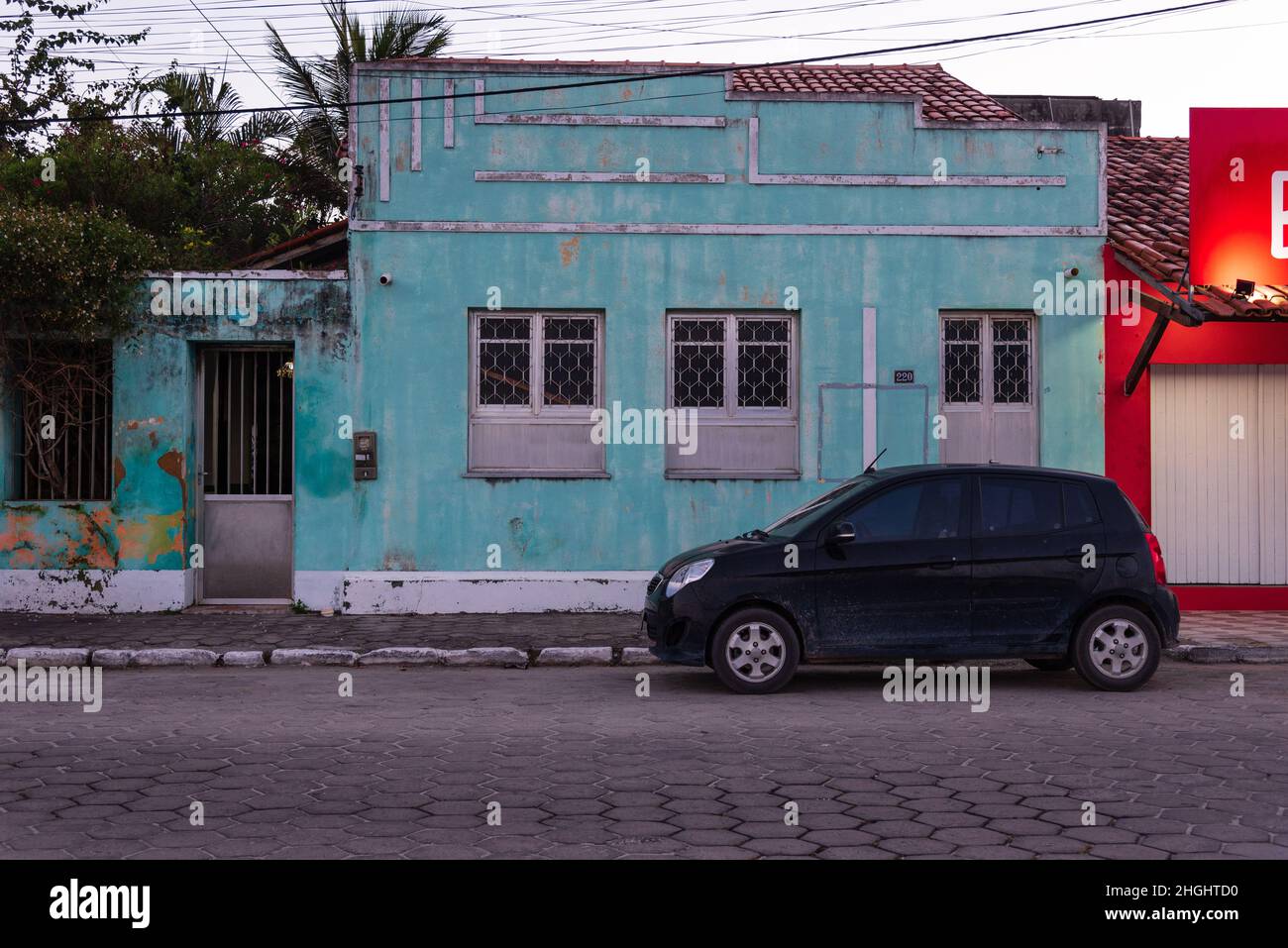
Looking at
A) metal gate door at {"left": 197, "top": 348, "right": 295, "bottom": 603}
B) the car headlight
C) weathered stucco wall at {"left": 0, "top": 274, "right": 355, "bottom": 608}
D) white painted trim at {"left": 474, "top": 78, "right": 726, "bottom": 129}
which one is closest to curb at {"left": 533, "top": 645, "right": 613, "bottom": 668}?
the car headlight

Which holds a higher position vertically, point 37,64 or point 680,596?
point 37,64

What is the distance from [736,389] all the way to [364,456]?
4.23 meters

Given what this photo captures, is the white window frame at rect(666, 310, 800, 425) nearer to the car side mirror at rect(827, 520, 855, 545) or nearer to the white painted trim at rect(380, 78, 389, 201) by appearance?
the white painted trim at rect(380, 78, 389, 201)

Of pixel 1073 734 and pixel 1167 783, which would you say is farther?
pixel 1073 734

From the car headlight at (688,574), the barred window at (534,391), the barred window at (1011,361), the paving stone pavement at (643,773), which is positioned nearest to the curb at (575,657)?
the paving stone pavement at (643,773)

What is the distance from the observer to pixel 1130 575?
9789 mm

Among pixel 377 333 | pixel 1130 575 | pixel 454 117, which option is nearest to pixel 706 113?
pixel 454 117

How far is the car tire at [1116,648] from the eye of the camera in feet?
32.1

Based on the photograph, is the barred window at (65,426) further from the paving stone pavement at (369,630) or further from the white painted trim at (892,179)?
the white painted trim at (892,179)

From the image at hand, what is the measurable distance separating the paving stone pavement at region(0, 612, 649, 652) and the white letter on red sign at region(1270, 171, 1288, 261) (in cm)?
809

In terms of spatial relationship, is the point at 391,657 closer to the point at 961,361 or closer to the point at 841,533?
the point at 841,533

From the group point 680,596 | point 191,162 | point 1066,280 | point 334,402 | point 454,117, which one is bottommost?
point 680,596

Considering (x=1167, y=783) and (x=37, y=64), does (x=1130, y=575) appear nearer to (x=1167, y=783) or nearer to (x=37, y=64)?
(x=1167, y=783)
